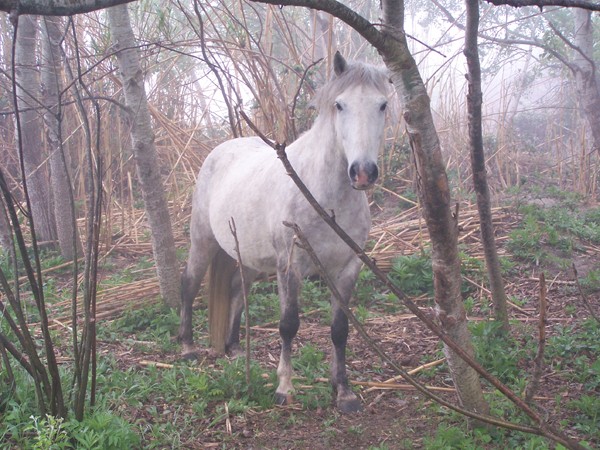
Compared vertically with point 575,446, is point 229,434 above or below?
below

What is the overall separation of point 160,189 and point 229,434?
248 centimetres

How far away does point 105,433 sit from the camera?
2457mm

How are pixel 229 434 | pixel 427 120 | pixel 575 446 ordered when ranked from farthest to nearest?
pixel 229 434
pixel 427 120
pixel 575 446

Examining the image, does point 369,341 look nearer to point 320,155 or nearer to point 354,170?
point 354,170

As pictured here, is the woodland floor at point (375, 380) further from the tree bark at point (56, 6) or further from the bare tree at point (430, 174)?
the tree bark at point (56, 6)

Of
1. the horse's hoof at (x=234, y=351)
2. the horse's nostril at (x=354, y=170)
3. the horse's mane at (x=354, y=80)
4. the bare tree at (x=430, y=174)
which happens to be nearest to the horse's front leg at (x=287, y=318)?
the horse's nostril at (x=354, y=170)

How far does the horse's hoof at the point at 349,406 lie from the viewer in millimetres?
3286

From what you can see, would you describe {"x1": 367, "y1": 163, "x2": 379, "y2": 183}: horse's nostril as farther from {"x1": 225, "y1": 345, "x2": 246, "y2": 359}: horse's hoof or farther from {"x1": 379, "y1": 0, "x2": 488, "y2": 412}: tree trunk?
{"x1": 225, "y1": 345, "x2": 246, "y2": 359}: horse's hoof

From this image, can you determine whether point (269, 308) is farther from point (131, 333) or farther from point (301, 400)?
point (301, 400)

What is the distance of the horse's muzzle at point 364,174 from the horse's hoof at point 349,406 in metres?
1.31

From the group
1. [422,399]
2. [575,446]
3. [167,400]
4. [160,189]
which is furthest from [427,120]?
[160,189]

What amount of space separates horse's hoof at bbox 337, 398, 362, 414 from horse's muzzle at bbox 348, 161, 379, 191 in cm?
131

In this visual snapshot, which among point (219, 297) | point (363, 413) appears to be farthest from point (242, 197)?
point (363, 413)

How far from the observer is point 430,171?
2230 mm
